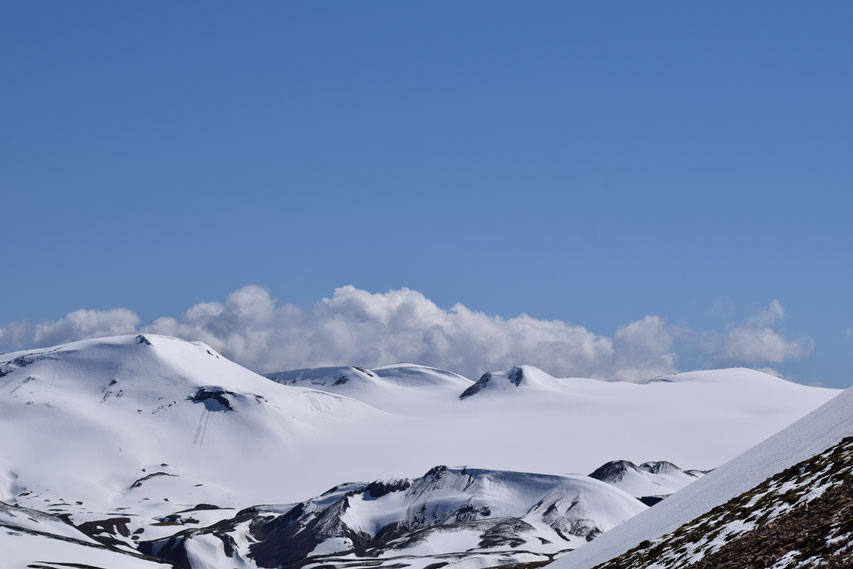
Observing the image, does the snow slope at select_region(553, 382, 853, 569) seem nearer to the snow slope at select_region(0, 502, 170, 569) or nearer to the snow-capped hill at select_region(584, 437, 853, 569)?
the snow-capped hill at select_region(584, 437, 853, 569)

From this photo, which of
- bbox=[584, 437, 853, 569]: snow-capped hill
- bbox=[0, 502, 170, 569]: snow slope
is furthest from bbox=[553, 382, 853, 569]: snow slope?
bbox=[0, 502, 170, 569]: snow slope

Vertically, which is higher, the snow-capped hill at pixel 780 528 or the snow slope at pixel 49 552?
the snow slope at pixel 49 552

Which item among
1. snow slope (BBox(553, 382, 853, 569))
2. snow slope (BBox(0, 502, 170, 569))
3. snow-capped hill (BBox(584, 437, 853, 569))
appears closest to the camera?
snow-capped hill (BBox(584, 437, 853, 569))

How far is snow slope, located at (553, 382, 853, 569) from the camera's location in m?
41.1

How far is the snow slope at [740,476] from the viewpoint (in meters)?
41.1

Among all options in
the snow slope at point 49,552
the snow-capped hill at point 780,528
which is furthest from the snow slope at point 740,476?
the snow slope at point 49,552

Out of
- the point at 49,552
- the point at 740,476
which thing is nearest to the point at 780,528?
the point at 740,476

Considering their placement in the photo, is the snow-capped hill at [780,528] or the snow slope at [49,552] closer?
the snow-capped hill at [780,528]

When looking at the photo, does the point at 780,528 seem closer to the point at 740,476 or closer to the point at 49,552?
the point at 740,476

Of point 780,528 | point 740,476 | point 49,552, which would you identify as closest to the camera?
point 780,528

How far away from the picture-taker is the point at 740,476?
4556 cm

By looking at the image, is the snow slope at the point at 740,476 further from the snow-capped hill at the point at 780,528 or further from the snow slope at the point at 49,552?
the snow slope at the point at 49,552

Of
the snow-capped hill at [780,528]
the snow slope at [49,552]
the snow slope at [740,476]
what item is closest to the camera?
the snow-capped hill at [780,528]

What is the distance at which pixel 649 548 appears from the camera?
134ft
